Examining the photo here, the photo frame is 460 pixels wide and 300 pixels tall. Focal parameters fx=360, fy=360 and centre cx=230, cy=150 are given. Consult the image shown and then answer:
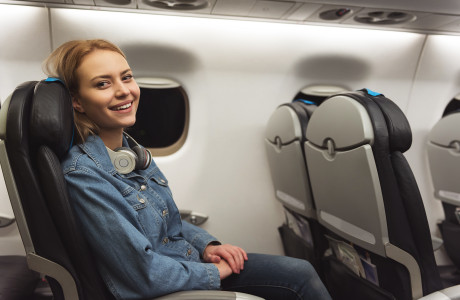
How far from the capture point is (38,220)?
1.06 m

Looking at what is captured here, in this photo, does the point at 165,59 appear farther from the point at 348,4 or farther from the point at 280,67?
the point at 348,4

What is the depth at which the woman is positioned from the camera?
1100 millimetres

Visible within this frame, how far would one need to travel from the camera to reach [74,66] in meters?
1.30

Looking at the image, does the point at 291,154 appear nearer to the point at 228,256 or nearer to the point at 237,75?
the point at 237,75

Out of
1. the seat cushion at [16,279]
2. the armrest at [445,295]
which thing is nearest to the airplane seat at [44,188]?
the armrest at [445,295]

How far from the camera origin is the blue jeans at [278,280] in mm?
1383

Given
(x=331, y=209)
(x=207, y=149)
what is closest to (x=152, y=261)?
(x=331, y=209)

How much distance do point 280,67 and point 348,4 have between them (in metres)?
0.63

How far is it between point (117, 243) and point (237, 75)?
160 cm

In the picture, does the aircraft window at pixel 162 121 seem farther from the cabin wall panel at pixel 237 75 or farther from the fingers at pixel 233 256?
the fingers at pixel 233 256

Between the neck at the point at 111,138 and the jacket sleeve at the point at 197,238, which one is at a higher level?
the neck at the point at 111,138

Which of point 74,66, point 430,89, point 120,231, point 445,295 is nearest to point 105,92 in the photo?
point 74,66

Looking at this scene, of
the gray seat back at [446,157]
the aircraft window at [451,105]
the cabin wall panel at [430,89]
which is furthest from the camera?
the aircraft window at [451,105]

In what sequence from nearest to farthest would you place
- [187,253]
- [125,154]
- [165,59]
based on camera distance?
1. [125,154]
2. [187,253]
3. [165,59]
